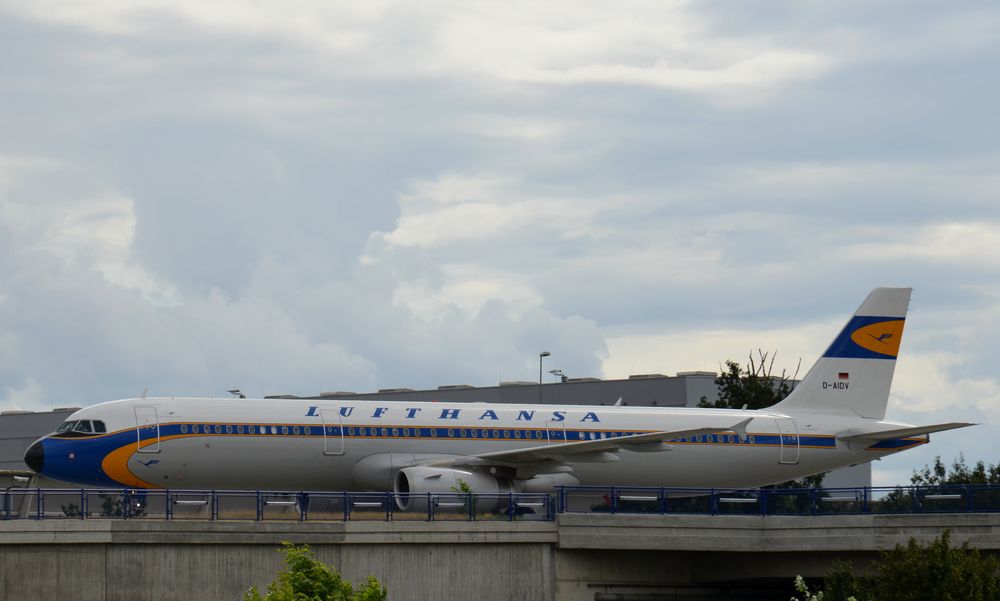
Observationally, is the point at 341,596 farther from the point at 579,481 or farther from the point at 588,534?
the point at 579,481

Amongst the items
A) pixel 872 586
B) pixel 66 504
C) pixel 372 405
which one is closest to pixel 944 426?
pixel 872 586

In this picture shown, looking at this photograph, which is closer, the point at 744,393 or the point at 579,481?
the point at 579,481

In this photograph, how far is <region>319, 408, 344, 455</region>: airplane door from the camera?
49.2m

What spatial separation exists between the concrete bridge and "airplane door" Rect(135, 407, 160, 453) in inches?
392

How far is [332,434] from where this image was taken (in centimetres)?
4928

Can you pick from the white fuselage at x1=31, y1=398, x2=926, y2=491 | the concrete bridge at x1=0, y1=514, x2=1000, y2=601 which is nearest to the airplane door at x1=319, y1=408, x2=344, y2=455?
the white fuselage at x1=31, y1=398, x2=926, y2=491

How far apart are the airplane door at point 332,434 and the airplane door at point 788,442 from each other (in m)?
16.8

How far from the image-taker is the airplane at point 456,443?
4738 centimetres

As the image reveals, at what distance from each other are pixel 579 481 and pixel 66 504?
1979 centimetres

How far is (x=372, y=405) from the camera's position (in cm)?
5097

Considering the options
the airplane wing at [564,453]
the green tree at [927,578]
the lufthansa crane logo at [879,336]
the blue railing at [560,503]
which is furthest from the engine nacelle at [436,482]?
the lufthansa crane logo at [879,336]

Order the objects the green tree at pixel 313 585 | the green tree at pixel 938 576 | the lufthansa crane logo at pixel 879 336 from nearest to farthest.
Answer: the green tree at pixel 313 585
the green tree at pixel 938 576
the lufthansa crane logo at pixel 879 336

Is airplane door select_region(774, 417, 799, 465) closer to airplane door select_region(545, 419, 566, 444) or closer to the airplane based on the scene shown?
the airplane

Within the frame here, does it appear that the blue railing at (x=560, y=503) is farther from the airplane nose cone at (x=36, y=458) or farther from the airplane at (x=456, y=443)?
the airplane nose cone at (x=36, y=458)
